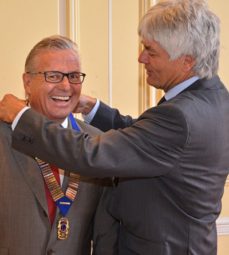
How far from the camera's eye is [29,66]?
164 centimetres

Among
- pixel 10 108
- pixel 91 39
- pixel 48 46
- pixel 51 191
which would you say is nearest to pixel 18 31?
pixel 91 39

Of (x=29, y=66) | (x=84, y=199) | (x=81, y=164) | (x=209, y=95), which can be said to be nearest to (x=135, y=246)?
(x=84, y=199)

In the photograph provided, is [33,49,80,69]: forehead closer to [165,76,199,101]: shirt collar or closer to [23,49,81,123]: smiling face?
[23,49,81,123]: smiling face

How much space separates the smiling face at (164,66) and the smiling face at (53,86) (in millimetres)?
272

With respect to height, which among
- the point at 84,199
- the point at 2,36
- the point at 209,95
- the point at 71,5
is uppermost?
the point at 71,5

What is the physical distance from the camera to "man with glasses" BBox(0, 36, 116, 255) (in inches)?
59.7

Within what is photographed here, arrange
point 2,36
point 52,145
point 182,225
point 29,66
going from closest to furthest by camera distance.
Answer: point 52,145
point 182,225
point 29,66
point 2,36

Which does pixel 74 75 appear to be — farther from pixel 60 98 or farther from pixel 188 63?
pixel 188 63

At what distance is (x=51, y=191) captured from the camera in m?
1.54

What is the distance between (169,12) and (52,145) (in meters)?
0.54

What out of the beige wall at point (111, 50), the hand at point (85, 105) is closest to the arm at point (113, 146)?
the hand at point (85, 105)

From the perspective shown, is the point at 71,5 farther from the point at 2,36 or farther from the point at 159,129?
the point at 159,129

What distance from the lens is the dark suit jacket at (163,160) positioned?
139cm

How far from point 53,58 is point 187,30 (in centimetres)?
48
